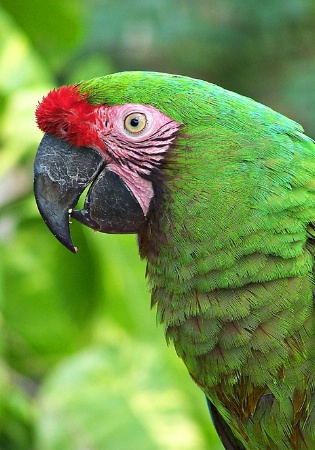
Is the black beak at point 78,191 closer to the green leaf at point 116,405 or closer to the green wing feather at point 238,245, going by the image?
the green wing feather at point 238,245

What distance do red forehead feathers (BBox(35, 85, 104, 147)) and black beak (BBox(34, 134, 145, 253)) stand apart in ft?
0.05

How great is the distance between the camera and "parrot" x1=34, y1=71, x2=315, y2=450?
1.04 meters

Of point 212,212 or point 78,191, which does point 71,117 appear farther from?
point 212,212

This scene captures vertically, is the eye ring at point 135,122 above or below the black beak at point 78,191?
above

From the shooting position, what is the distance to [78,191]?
1.08 meters

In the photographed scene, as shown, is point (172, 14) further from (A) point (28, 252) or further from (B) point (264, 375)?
(B) point (264, 375)

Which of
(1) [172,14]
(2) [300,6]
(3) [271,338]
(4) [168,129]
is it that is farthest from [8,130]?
(2) [300,6]

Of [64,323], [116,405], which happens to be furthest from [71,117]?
[64,323]

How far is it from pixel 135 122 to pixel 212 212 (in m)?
0.19

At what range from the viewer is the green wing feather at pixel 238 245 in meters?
1.03

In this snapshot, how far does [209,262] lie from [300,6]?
3.15m

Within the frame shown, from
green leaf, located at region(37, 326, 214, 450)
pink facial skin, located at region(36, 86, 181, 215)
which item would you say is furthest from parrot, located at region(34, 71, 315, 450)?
green leaf, located at region(37, 326, 214, 450)

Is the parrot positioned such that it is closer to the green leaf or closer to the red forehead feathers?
the red forehead feathers

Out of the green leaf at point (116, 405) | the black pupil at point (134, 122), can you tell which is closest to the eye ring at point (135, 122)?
the black pupil at point (134, 122)
